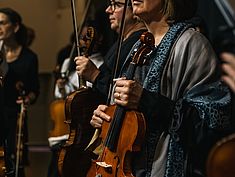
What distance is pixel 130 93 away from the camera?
185 cm

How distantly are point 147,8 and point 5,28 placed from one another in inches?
65.8

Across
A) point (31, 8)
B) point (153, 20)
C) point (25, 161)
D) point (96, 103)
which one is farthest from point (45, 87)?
point (153, 20)

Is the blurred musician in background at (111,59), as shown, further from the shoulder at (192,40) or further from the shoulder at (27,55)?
the shoulder at (27,55)

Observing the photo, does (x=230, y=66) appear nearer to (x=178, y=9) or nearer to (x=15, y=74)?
(x=178, y=9)

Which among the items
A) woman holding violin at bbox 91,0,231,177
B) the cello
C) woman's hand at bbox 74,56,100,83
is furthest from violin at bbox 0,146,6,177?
woman holding violin at bbox 91,0,231,177

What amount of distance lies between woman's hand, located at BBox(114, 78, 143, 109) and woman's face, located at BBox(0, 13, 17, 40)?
1.77m

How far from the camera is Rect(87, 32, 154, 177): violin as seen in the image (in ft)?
6.10

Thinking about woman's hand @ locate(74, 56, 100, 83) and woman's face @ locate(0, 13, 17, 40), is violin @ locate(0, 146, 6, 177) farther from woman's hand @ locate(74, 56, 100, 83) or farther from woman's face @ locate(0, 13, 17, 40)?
woman's face @ locate(0, 13, 17, 40)

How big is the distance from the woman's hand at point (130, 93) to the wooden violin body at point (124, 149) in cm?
3

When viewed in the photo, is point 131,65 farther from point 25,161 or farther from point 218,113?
point 25,161

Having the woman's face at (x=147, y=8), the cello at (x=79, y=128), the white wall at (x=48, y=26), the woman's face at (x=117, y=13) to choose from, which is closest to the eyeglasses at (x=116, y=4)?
the woman's face at (x=117, y=13)

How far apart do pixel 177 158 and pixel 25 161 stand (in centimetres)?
184

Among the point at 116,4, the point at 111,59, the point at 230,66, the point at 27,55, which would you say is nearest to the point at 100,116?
the point at 111,59

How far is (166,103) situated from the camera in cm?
186
